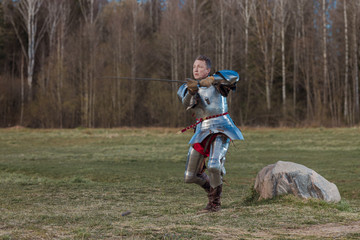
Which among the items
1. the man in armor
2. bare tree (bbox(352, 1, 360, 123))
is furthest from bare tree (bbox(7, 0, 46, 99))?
the man in armor

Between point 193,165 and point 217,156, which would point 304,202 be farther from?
point 193,165

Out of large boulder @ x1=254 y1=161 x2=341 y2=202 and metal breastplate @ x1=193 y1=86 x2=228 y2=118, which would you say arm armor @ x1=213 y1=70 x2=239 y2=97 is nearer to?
metal breastplate @ x1=193 y1=86 x2=228 y2=118

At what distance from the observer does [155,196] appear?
10.5 metres

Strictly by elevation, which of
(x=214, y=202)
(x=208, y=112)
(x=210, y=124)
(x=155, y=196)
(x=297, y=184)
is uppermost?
(x=208, y=112)

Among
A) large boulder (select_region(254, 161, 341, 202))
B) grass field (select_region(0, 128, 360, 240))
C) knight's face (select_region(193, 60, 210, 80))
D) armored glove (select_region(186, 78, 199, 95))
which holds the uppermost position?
knight's face (select_region(193, 60, 210, 80))

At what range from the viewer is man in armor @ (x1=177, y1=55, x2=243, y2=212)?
7.48 m

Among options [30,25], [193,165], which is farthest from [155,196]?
[30,25]

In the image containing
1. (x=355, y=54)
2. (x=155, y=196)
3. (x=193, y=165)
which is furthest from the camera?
(x=355, y=54)

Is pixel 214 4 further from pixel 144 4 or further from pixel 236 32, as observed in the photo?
pixel 144 4

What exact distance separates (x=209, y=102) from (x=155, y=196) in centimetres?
344

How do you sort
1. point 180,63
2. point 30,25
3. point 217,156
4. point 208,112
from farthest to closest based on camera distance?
point 30,25 < point 180,63 < point 208,112 < point 217,156

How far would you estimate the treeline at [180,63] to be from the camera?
3941cm

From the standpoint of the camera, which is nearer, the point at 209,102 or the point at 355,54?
the point at 209,102

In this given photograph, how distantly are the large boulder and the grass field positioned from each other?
0.59ft
